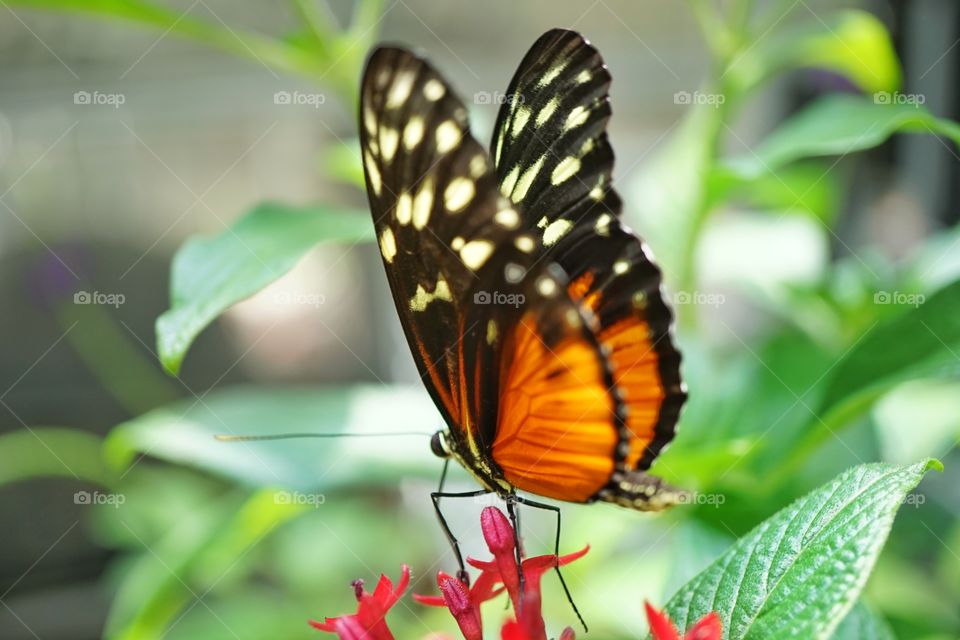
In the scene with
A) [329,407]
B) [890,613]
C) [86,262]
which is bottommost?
[890,613]

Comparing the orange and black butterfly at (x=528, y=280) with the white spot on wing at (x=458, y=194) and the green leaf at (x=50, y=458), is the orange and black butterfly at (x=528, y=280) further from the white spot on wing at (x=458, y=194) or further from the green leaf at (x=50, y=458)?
the green leaf at (x=50, y=458)

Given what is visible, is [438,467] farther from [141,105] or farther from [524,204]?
[141,105]

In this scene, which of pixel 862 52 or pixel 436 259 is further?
pixel 862 52

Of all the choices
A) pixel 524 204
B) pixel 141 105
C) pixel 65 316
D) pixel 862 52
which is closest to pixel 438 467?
pixel 524 204

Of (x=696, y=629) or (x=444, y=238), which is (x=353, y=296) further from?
(x=696, y=629)

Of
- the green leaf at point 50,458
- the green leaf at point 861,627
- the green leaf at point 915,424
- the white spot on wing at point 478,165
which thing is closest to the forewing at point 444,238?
the white spot on wing at point 478,165

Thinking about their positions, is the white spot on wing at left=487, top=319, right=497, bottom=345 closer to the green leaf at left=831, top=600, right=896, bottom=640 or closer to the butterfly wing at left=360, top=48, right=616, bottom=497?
the butterfly wing at left=360, top=48, right=616, bottom=497

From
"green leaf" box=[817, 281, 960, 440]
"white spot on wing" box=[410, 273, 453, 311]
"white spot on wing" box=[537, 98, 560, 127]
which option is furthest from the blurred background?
"white spot on wing" box=[537, 98, 560, 127]
